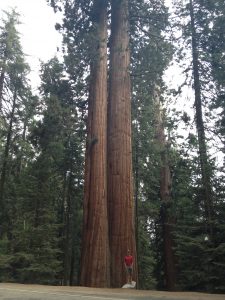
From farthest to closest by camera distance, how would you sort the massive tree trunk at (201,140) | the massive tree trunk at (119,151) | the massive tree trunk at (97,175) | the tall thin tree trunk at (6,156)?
the tall thin tree trunk at (6,156), the massive tree trunk at (201,140), the massive tree trunk at (119,151), the massive tree trunk at (97,175)

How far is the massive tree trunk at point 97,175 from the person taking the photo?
11.1 meters

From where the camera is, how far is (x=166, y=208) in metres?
20.0

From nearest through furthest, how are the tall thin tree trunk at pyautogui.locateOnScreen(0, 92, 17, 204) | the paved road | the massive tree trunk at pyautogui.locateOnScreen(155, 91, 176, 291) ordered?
the paved road
the massive tree trunk at pyautogui.locateOnScreen(155, 91, 176, 291)
the tall thin tree trunk at pyautogui.locateOnScreen(0, 92, 17, 204)

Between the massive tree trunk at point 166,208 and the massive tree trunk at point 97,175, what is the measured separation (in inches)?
195

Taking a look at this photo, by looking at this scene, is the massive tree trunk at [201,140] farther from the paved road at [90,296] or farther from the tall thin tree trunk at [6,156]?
the tall thin tree trunk at [6,156]

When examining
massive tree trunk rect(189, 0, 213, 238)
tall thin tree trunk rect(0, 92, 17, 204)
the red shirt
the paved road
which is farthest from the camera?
tall thin tree trunk rect(0, 92, 17, 204)

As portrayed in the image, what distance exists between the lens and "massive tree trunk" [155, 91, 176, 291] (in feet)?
60.8

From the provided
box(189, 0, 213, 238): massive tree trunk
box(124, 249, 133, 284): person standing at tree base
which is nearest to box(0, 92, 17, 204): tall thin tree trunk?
box(189, 0, 213, 238): massive tree trunk

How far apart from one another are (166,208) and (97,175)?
341 inches

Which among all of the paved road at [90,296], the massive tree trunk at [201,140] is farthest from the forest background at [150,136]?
the paved road at [90,296]

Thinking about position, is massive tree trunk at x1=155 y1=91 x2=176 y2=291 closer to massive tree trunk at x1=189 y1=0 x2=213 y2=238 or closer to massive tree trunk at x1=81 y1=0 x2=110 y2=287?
massive tree trunk at x1=189 y1=0 x2=213 y2=238

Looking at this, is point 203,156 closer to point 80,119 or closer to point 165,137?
point 80,119

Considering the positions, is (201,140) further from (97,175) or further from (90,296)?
(90,296)

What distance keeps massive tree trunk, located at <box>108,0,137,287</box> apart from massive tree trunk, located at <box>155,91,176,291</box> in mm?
4316
